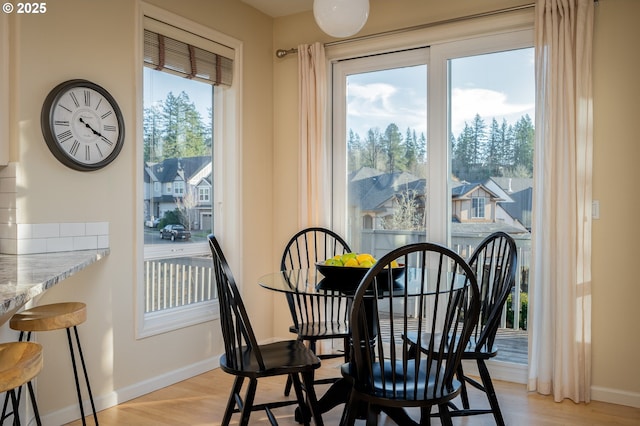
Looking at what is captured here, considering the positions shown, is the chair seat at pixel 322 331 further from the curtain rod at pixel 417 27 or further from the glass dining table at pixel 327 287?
the curtain rod at pixel 417 27

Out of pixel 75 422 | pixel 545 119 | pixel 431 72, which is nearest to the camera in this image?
pixel 75 422

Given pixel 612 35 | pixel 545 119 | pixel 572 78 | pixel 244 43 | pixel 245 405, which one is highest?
pixel 244 43

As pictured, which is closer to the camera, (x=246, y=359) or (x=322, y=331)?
(x=246, y=359)

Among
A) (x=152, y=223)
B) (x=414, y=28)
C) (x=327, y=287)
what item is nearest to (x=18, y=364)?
(x=327, y=287)

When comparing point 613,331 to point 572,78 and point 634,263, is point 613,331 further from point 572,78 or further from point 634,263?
point 572,78

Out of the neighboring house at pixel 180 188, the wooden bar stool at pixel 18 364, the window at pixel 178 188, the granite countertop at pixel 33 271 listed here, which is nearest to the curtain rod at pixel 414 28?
the neighboring house at pixel 180 188

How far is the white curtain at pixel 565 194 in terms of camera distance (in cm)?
314

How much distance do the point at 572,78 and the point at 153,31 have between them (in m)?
2.54

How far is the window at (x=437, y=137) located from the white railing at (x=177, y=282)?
1.08 metres

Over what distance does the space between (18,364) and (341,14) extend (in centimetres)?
193

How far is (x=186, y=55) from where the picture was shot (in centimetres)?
358

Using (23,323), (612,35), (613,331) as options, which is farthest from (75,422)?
(612,35)

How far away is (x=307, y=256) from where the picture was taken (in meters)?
3.90

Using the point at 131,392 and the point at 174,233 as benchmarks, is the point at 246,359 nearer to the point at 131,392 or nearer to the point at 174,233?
the point at 131,392
